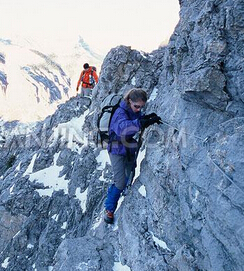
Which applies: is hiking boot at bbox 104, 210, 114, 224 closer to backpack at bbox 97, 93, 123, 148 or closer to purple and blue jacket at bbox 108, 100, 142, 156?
purple and blue jacket at bbox 108, 100, 142, 156

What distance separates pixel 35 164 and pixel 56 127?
4.07 m

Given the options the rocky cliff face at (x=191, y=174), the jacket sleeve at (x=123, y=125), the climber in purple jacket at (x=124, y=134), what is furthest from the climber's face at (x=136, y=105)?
the rocky cliff face at (x=191, y=174)

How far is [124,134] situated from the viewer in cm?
Answer: 690

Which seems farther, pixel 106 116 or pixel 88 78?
pixel 88 78

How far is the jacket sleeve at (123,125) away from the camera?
265 inches

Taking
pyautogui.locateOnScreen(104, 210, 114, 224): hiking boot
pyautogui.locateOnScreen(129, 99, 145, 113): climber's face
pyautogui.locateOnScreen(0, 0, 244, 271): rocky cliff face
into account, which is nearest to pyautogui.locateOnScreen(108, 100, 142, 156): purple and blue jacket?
pyautogui.locateOnScreen(129, 99, 145, 113): climber's face

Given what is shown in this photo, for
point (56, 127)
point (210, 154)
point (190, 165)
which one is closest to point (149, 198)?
point (190, 165)

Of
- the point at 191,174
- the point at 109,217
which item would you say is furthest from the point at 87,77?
the point at 191,174

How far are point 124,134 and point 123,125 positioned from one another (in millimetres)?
264

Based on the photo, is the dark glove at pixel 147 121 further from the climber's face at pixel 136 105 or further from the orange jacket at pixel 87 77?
the orange jacket at pixel 87 77

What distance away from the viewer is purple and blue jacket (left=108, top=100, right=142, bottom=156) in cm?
677

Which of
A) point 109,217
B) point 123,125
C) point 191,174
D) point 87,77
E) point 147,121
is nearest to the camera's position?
point 191,174

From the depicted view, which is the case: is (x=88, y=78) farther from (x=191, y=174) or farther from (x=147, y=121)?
(x=191, y=174)

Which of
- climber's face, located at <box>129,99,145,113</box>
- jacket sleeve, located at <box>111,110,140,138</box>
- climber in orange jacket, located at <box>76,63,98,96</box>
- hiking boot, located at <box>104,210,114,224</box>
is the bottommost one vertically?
hiking boot, located at <box>104,210,114,224</box>
